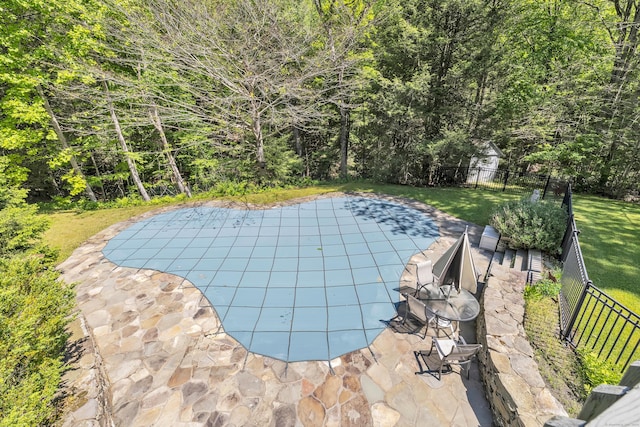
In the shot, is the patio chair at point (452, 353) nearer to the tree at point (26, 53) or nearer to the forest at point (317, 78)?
the forest at point (317, 78)

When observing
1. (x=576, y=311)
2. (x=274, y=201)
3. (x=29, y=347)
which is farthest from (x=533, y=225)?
(x=29, y=347)

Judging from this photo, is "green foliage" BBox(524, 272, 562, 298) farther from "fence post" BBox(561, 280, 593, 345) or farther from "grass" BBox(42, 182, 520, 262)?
"grass" BBox(42, 182, 520, 262)

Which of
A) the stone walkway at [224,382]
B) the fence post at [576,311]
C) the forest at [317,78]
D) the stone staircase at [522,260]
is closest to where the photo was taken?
the stone walkway at [224,382]

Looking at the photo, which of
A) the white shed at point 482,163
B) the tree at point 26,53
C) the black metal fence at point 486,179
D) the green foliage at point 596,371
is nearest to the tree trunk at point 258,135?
the tree at point 26,53

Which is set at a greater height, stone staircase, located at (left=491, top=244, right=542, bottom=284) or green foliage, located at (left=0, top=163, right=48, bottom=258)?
green foliage, located at (left=0, top=163, right=48, bottom=258)

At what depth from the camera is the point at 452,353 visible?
3.81m

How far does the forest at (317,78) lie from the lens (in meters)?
9.75

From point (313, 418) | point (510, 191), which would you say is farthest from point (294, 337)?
point (510, 191)

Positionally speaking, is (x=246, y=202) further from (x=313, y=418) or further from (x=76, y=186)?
(x=313, y=418)

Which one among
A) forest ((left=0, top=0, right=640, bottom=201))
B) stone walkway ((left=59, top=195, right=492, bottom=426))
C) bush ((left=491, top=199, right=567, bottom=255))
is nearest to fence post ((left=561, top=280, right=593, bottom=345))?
stone walkway ((left=59, top=195, right=492, bottom=426))

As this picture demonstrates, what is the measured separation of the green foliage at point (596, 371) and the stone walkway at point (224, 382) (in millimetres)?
1375

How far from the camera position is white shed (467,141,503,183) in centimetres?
1259

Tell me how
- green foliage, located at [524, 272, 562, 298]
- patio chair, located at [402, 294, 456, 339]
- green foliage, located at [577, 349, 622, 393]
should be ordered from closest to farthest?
green foliage, located at [577, 349, 622, 393]
patio chair, located at [402, 294, 456, 339]
green foliage, located at [524, 272, 562, 298]

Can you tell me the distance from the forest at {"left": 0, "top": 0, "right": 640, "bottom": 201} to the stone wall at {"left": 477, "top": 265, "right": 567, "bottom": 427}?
28.9 feet
